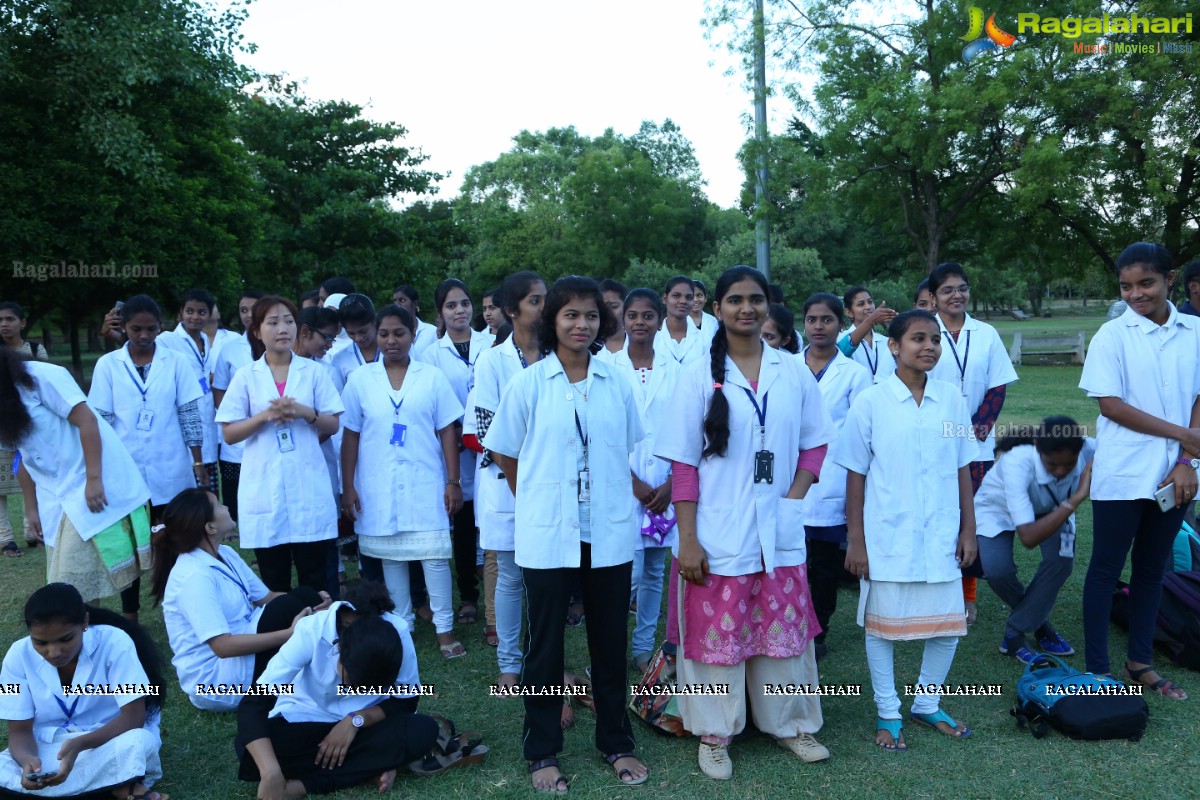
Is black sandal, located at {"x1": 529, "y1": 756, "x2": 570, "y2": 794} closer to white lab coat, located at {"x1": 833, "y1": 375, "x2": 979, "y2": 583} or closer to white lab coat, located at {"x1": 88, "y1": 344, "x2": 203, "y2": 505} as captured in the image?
white lab coat, located at {"x1": 833, "y1": 375, "x2": 979, "y2": 583}

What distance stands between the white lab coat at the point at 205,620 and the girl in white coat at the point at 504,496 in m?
1.12

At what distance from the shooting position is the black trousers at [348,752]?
333 cm

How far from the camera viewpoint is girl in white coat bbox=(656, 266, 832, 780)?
11.0ft

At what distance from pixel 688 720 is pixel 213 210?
18980 millimetres

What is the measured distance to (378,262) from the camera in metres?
23.9

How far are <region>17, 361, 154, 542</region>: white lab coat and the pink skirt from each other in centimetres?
293

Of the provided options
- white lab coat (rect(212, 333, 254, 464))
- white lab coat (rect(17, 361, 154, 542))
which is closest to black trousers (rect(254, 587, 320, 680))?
white lab coat (rect(17, 361, 154, 542))

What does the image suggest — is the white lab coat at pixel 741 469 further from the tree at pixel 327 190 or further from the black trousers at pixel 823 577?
the tree at pixel 327 190

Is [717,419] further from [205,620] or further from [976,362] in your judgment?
[205,620]

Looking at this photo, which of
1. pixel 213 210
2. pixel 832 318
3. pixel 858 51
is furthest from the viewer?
pixel 213 210

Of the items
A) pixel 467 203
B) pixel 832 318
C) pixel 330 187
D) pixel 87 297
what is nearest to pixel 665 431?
pixel 832 318

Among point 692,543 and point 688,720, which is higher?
point 692,543

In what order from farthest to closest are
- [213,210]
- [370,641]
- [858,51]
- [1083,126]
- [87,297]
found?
[87,297]
[213,210]
[858,51]
[1083,126]
[370,641]

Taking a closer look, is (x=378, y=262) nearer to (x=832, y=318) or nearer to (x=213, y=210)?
(x=213, y=210)
